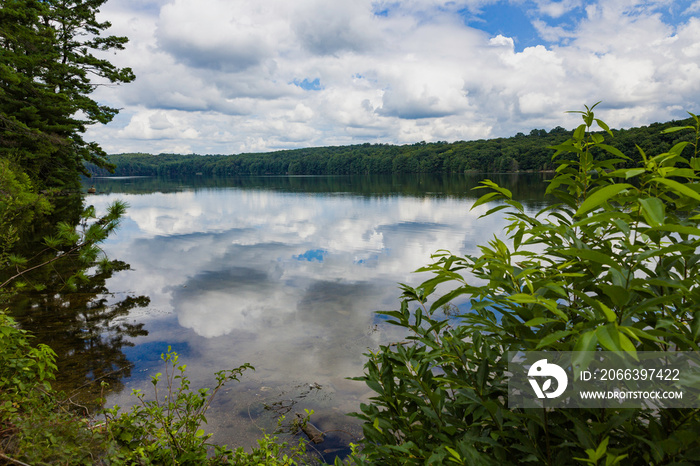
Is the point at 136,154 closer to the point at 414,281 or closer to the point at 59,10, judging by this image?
the point at 59,10

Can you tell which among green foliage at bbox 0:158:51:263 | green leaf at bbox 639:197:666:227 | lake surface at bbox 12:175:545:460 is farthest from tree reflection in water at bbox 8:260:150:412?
green leaf at bbox 639:197:666:227

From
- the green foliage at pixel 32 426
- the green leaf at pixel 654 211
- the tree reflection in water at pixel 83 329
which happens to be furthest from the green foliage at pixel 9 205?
the green leaf at pixel 654 211

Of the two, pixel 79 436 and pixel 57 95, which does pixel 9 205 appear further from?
pixel 57 95

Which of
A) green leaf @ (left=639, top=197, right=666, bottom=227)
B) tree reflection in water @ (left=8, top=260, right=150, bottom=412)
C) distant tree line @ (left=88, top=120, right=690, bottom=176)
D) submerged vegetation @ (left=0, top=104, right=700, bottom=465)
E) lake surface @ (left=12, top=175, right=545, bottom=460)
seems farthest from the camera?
distant tree line @ (left=88, top=120, right=690, bottom=176)

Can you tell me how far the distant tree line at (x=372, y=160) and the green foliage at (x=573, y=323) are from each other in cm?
8931

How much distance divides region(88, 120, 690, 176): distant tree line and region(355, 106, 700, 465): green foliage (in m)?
89.3

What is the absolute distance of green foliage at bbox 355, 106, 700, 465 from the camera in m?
0.97

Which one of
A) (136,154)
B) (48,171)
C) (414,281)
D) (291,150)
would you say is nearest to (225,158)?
(291,150)

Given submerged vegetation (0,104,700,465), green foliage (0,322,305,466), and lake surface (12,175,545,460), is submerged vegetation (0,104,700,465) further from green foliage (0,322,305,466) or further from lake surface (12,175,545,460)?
lake surface (12,175,545,460)

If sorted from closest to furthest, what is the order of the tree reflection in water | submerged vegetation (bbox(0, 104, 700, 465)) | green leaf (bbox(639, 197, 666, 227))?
green leaf (bbox(639, 197, 666, 227)) → submerged vegetation (bbox(0, 104, 700, 465)) → the tree reflection in water

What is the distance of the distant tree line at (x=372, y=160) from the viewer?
110m

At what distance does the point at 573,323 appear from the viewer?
138cm

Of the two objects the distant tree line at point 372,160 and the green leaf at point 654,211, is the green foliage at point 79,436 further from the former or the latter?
the distant tree line at point 372,160

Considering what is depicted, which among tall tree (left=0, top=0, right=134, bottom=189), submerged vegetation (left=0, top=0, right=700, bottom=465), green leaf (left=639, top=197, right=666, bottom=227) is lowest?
submerged vegetation (left=0, top=0, right=700, bottom=465)
